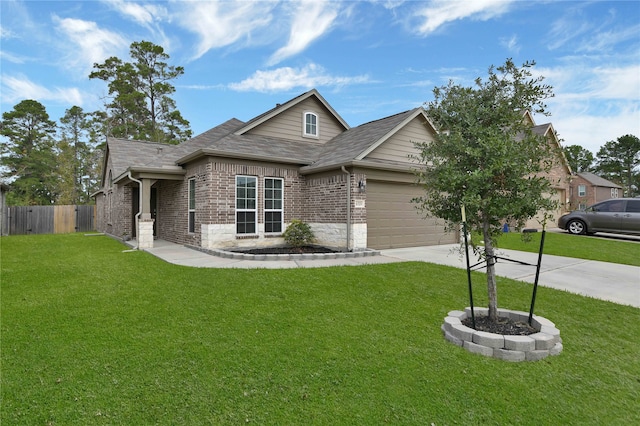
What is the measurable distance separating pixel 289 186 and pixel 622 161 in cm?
5867

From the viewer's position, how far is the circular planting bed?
3.29 m

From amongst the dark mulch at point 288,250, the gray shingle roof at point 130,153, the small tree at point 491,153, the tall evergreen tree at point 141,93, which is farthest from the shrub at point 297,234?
the tall evergreen tree at point 141,93

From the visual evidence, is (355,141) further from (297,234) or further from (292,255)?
(292,255)

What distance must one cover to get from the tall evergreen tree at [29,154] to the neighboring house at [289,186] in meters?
22.1

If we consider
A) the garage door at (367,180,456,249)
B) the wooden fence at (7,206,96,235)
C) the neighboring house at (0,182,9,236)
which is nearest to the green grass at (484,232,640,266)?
the garage door at (367,180,456,249)

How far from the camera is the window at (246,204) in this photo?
10.5m

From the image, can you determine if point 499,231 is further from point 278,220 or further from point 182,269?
point 278,220

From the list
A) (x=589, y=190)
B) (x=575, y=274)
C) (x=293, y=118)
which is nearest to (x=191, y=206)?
(x=293, y=118)

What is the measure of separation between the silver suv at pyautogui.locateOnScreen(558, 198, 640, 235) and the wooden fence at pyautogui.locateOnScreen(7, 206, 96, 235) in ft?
87.3

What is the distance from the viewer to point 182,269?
7.19 metres

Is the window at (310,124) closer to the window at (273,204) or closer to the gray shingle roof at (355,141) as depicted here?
the gray shingle roof at (355,141)

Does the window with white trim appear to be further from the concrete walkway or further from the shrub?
the shrub

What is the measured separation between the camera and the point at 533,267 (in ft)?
25.9

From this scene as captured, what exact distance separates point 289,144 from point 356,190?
13.9 feet
